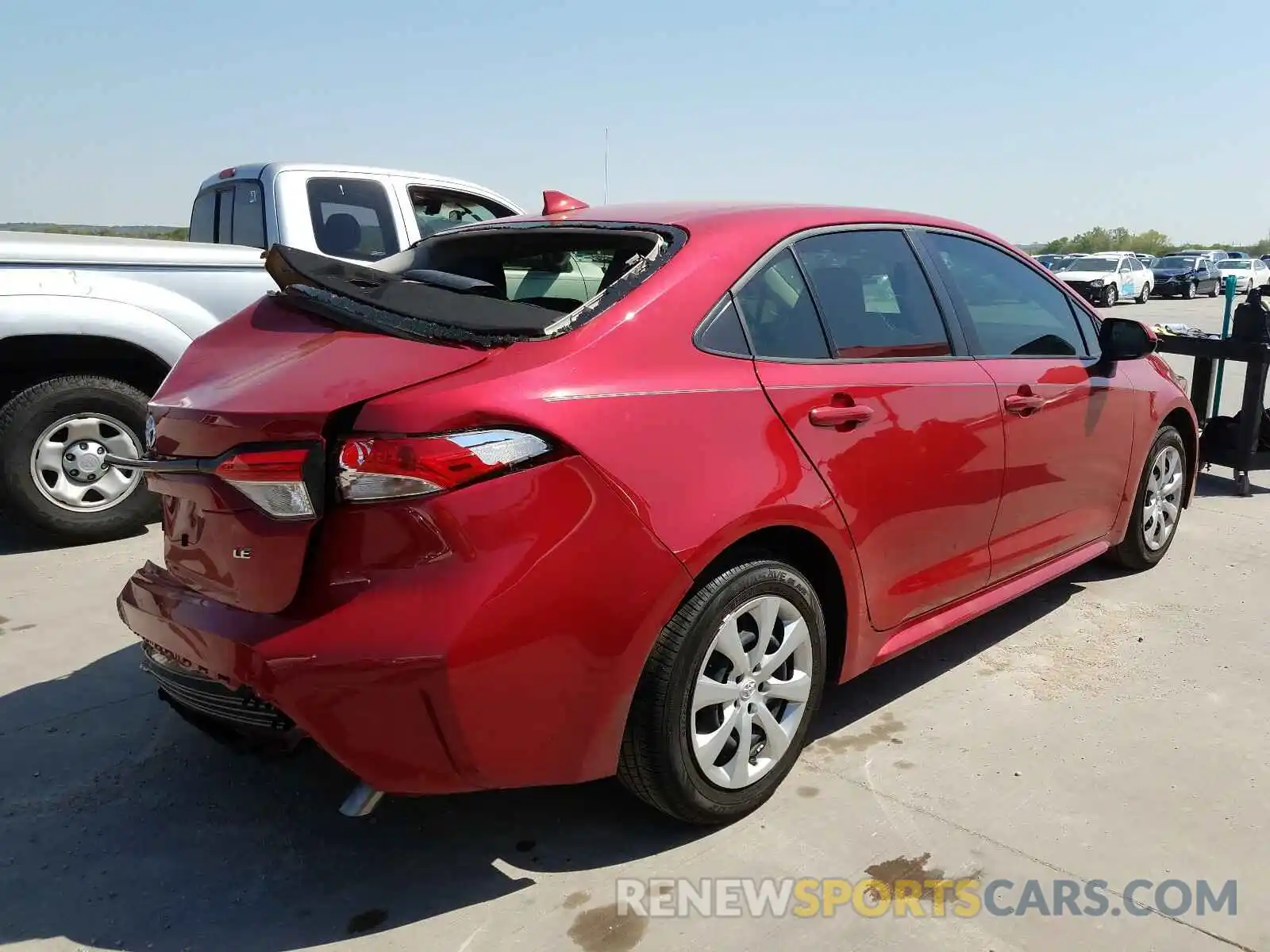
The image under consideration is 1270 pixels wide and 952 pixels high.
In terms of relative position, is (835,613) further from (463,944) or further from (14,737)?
(14,737)

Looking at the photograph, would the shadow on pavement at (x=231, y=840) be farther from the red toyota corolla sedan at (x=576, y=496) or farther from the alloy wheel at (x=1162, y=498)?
the alloy wheel at (x=1162, y=498)

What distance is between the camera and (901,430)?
10.2 feet

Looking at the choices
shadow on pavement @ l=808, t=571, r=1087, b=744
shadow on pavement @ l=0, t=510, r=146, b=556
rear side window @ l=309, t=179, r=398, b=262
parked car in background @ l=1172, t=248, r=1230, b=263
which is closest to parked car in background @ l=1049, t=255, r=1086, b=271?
parked car in background @ l=1172, t=248, r=1230, b=263

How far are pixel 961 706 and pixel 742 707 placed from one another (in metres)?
1.20

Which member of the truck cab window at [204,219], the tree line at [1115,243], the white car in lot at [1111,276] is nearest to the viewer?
the truck cab window at [204,219]

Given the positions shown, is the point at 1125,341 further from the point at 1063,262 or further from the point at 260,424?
the point at 1063,262

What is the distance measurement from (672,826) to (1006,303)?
Answer: 7.72 feet

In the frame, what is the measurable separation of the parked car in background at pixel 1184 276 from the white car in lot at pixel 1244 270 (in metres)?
0.61

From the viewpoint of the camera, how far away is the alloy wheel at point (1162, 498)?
485 centimetres

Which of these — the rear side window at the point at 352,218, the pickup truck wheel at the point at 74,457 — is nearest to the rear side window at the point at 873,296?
the pickup truck wheel at the point at 74,457

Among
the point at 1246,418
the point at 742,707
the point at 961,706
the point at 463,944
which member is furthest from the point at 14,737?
the point at 1246,418

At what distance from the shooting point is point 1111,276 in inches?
1224

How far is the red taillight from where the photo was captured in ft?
7.29

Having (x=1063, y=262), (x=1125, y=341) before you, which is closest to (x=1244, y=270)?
(x=1063, y=262)
